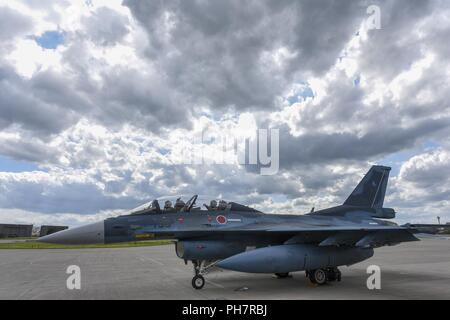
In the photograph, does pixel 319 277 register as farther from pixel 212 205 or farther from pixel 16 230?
pixel 16 230

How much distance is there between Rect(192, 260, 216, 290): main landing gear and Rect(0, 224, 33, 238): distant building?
118 metres

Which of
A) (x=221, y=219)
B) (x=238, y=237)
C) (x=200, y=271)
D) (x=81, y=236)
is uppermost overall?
(x=221, y=219)

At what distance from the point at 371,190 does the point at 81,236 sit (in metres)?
11.3

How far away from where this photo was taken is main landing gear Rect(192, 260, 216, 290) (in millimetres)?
10602

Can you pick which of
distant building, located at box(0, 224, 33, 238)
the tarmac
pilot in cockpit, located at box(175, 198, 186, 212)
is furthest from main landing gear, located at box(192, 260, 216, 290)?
distant building, located at box(0, 224, 33, 238)

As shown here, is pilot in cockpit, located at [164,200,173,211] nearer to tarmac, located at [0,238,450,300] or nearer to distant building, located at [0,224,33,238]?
tarmac, located at [0,238,450,300]

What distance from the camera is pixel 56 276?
14414 millimetres

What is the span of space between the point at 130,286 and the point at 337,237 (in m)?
6.25

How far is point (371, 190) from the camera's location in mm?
15734

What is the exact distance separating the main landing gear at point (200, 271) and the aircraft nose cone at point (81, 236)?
106 inches

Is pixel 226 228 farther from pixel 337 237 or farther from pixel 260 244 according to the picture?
pixel 337 237

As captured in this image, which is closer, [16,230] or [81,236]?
[81,236]

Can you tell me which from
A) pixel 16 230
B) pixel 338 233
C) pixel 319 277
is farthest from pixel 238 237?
pixel 16 230
